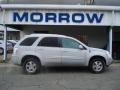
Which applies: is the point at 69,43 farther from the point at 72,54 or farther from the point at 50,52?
the point at 50,52

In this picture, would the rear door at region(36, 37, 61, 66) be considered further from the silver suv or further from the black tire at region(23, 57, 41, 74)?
the black tire at region(23, 57, 41, 74)

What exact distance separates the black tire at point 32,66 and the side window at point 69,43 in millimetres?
1507

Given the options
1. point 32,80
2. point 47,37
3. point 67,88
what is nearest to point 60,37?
point 47,37

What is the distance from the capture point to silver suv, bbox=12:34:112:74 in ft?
50.4

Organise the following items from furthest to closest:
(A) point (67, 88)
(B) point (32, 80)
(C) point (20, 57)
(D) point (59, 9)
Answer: (D) point (59, 9) → (C) point (20, 57) → (B) point (32, 80) → (A) point (67, 88)

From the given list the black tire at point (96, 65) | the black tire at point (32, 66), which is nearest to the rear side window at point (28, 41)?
the black tire at point (32, 66)

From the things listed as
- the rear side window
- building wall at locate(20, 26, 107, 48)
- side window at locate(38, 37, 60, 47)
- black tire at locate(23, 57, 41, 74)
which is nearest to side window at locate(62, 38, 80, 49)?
side window at locate(38, 37, 60, 47)

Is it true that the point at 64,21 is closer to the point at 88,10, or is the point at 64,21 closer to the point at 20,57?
the point at 88,10

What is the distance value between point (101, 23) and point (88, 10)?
1.12 metres

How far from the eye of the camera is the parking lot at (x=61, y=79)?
39.2 feet

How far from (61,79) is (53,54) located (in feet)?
6.20

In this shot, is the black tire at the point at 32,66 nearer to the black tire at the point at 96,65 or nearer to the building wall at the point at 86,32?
the black tire at the point at 96,65

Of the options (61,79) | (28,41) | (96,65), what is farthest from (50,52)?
(96,65)

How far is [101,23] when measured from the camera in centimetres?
1989
